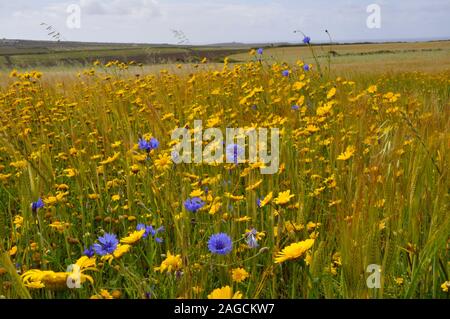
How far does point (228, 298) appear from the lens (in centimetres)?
90

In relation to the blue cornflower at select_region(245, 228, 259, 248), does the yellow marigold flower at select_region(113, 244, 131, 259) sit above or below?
above

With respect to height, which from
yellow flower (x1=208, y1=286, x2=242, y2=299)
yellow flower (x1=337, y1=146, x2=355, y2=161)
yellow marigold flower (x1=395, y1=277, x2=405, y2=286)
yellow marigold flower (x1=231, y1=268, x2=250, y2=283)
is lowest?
yellow marigold flower (x1=395, y1=277, x2=405, y2=286)

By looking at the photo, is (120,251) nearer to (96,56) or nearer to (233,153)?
(233,153)

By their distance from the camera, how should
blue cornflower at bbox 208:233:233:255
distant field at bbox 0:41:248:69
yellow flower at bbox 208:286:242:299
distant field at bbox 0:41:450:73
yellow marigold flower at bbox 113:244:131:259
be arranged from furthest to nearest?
1. distant field at bbox 0:41:450:73
2. distant field at bbox 0:41:248:69
3. blue cornflower at bbox 208:233:233:255
4. yellow marigold flower at bbox 113:244:131:259
5. yellow flower at bbox 208:286:242:299

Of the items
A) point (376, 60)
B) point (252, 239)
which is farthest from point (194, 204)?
point (376, 60)

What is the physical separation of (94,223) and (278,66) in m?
2.69

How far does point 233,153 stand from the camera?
172cm

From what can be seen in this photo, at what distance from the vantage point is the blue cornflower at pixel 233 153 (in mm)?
1673

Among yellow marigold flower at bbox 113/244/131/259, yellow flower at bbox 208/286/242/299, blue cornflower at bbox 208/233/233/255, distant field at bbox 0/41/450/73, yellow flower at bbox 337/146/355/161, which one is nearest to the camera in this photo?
yellow flower at bbox 208/286/242/299

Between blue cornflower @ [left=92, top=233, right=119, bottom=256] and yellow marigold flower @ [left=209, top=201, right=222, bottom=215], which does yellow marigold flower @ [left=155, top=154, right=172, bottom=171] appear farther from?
blue cornflower @ [left=92, top=233, right=119, bottom=256]

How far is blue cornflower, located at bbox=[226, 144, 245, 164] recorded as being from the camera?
1.67m

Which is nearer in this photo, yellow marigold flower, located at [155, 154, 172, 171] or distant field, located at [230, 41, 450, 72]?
yellow marigold flower, located at [155, 154, 172, 171]

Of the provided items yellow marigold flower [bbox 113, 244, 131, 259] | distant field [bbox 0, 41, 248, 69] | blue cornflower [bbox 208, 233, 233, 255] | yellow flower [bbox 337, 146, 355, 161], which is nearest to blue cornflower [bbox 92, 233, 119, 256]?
yellow marigold flower [bbox 113, 244, 131, 259]
